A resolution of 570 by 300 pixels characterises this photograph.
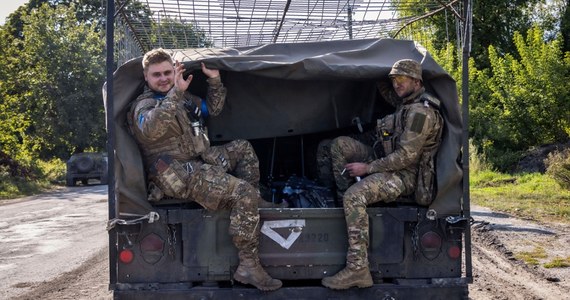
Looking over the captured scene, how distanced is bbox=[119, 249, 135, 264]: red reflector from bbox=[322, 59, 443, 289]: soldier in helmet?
4.43 ft

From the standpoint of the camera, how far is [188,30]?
287 inches

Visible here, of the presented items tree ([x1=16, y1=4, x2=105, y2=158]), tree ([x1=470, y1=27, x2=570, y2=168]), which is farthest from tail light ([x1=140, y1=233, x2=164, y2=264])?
tree ([x1=16, y1=4, x2=105, y2=158])

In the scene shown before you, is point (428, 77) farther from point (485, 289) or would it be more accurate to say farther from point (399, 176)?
point (485, 289)

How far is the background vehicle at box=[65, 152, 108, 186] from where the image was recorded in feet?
96.8

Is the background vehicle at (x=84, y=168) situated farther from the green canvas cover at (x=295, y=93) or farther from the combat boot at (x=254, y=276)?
the combat boot at (x=254, y=276)

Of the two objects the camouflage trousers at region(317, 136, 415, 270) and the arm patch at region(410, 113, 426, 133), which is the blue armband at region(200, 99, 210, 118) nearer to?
the camouflage trousers at region(317, 136, 415, 270)

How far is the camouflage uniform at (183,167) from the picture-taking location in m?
4.64

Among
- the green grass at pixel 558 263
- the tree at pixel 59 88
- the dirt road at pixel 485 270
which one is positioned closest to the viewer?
the dirt road at pixel 485 270

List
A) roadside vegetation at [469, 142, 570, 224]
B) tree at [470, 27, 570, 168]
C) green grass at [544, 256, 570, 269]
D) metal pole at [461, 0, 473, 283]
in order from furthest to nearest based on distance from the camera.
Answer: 1. tree at [470, 27, 570, 168]
2. roadside vegetation at [469, 142, 570, 224]
3. green grass at [544, 256, 570, 269]
4. metal pole at [461, 0, 473, 283]

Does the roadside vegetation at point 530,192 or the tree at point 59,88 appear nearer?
the roadside vegetation at point 530,192

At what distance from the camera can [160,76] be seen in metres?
4.93

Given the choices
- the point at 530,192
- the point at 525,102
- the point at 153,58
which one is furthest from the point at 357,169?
the point at 525,102

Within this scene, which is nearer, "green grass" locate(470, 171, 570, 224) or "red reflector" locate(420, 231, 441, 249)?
"red reflector" locate(420, 231, 441, 249)

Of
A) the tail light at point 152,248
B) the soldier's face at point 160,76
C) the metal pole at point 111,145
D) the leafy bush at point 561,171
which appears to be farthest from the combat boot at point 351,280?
the leafy bush at point 561,171
